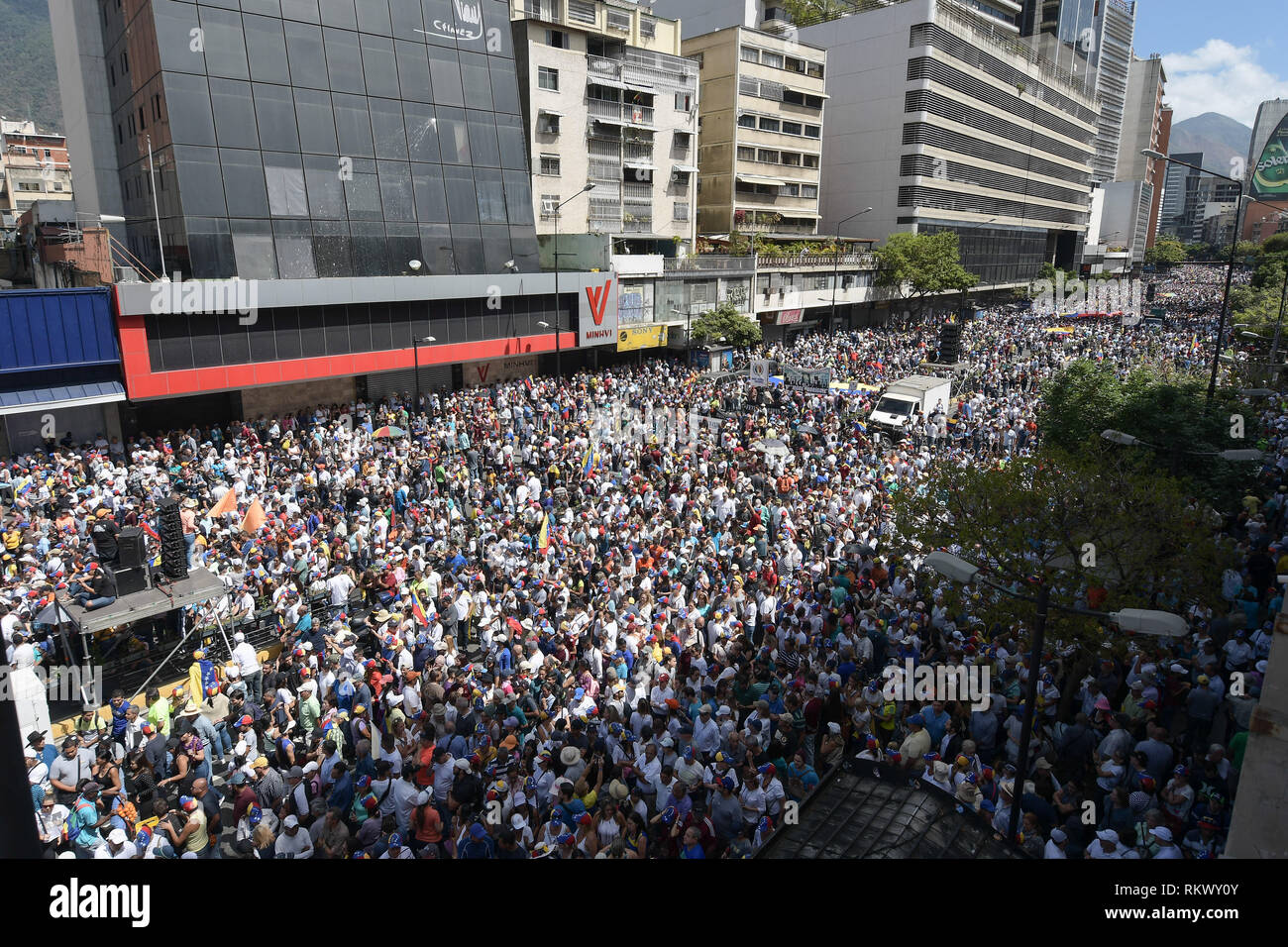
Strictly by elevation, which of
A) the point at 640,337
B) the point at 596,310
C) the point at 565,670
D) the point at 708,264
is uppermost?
the point at 708,264

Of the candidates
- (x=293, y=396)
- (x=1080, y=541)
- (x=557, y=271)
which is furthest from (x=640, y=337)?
(x=1080, y=541)

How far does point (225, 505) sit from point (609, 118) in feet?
107

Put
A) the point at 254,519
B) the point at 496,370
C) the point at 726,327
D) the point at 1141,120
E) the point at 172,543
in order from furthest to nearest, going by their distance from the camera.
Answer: the point at 1141,120 → the point at 726,327 → the point at 496,370 → the point at 254,519 → the point at 172,543

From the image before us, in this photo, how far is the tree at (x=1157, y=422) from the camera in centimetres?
1686

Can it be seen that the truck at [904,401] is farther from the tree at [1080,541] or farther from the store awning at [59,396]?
the store awning at [59,396]

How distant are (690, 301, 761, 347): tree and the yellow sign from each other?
1.81m

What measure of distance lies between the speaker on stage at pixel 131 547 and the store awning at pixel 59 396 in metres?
14.8

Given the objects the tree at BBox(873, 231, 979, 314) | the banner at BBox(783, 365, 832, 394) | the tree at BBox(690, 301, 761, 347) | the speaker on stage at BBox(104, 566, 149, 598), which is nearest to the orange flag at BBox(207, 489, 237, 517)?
the speaker on stage at BBox(104, 566, 149, 598)

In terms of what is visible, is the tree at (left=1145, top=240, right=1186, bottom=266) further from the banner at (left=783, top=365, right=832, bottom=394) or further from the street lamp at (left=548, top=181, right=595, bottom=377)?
the banner at (left=783, top=365, right=832, bottom=394)

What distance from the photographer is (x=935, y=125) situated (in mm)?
63656

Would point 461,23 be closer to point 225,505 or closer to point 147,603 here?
point 225,505

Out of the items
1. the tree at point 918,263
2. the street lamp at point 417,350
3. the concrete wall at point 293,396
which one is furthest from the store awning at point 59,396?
the tree at point 918,263

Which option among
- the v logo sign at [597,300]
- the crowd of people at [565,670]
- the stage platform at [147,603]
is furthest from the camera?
the v logo sign at [597,300]
